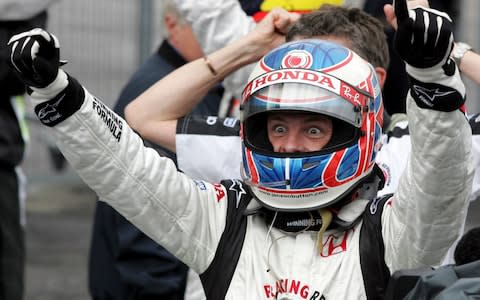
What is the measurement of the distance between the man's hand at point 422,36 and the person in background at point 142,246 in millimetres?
2681

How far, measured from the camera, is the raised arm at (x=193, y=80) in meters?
5.05

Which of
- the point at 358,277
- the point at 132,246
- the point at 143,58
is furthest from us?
the point at 143,58

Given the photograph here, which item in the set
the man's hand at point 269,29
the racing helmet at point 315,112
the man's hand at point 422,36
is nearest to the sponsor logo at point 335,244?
the racing helmet at point 315,112

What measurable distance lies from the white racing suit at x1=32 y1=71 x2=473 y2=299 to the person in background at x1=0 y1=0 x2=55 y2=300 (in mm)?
2153

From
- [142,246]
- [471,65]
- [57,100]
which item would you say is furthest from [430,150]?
[142,246]

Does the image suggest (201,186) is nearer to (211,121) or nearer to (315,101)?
(315,101)

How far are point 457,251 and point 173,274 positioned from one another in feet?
8.92

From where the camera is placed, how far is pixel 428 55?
3.54 meters

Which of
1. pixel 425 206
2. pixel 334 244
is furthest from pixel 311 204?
pixel 425 206

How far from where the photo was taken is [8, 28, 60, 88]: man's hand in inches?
150

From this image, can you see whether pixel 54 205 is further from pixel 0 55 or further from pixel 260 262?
pixel 260 262

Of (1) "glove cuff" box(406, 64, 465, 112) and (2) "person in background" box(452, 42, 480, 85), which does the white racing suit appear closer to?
(1) "glove cuff" box(406, 64, 465, 112)

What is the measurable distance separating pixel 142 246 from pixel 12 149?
0.82 meters

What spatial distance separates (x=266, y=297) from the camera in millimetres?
4074
